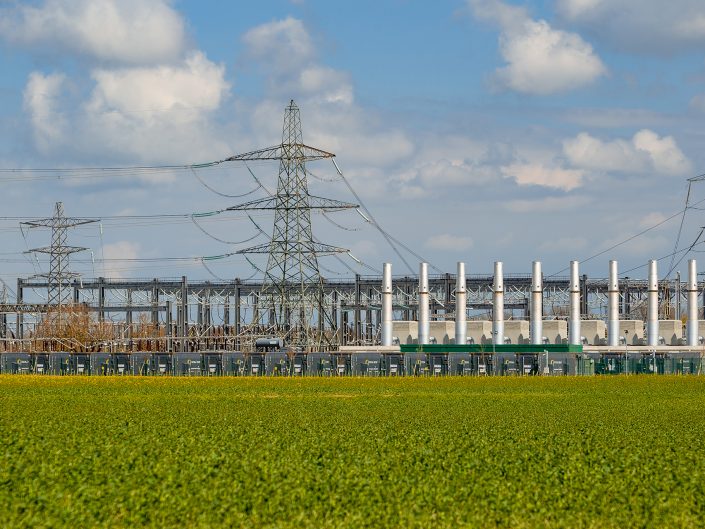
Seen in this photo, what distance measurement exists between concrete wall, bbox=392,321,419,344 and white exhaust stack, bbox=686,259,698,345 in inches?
1132

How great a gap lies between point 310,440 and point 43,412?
20.1 metres

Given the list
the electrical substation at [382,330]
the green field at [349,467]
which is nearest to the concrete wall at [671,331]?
the electrical substation at [382,330]

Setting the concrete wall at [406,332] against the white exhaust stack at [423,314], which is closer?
the white exhaust stack at [423,314]

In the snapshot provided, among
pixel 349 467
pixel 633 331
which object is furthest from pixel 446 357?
pixel 349 467

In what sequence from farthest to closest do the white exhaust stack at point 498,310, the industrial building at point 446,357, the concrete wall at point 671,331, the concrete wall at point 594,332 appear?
the concrete wall at point 594,332, the concrete wall at point 671,331, the white exhaust stack at point 498,310, the industrial building at point 446,357

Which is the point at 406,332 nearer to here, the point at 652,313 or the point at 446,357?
the point at 446,357

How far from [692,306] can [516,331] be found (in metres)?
19.0

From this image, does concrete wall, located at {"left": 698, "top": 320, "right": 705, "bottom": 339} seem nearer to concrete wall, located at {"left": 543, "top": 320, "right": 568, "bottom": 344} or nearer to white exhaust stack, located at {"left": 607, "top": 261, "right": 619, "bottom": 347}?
concrete wall, located at {"left": 543, "top": 320, "right": 568, "bottom": 344}

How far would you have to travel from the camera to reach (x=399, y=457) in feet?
104

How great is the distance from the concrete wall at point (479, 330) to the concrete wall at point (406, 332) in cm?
604

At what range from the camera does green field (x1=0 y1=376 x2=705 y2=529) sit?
2352 centimetres

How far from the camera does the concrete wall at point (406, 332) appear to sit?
126562 mm

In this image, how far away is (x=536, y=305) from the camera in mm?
116125

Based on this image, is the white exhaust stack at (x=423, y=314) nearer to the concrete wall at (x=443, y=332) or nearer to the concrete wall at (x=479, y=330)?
the concrete wall at (x=443, y=332)
